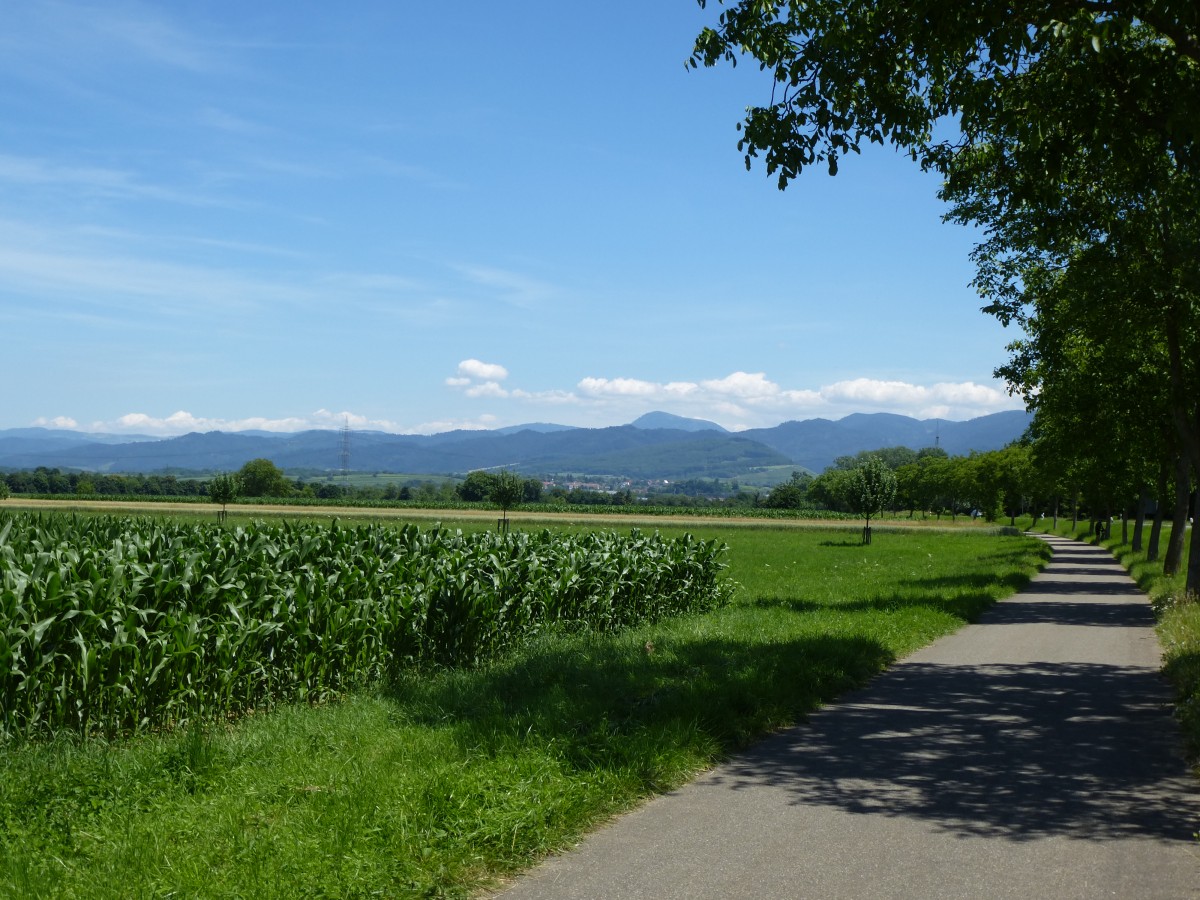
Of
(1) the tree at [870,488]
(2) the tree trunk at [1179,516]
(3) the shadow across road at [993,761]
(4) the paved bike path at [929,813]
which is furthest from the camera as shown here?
(1) the tree at [870,488]

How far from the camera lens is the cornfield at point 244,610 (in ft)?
27.2

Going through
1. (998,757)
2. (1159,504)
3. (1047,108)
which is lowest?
(998,757)

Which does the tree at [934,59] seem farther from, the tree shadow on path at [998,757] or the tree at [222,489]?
the tree at [222,489]

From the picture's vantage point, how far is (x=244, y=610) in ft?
33.0

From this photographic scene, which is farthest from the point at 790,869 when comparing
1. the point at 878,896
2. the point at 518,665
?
the point at 518,665

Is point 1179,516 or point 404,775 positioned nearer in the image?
point 404,775

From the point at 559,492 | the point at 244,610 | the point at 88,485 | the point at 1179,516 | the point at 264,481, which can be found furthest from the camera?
the point at 559,492

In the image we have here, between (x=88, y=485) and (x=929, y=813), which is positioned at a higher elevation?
(x=929, y=813)

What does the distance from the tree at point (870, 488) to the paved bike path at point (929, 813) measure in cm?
5599

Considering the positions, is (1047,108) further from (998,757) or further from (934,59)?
(998,757)

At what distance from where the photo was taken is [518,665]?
11656 millimetres

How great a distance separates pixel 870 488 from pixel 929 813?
62.5 m

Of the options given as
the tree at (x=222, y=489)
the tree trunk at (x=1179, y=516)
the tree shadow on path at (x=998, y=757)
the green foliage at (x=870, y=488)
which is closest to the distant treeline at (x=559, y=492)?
the tree at (x=222, y=489)

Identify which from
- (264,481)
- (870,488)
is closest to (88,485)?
(264,481)
